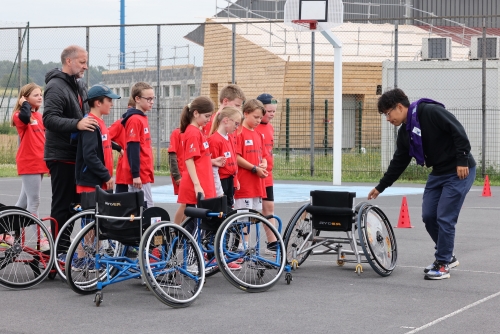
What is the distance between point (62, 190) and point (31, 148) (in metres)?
1.56

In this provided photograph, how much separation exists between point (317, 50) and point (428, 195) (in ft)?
80.2

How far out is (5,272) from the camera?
7953 millimetres

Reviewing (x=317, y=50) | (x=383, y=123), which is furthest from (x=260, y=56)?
(x=383, y=123)

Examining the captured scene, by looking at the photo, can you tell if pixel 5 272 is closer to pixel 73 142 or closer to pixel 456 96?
pixel 73 142

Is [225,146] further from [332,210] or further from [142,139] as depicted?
[332,210]

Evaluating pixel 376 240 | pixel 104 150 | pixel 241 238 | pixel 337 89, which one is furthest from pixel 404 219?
pixel 337 89

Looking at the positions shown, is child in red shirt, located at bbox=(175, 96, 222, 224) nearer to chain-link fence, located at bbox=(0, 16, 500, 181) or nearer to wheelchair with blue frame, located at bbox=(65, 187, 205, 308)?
wheelchair with blue frame, located at bbox=(65, 187, 205, 308)

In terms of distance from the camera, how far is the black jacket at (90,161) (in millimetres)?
7754

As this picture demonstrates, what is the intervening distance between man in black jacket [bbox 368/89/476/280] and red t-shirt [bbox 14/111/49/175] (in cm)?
373

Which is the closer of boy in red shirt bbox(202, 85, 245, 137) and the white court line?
the white court line

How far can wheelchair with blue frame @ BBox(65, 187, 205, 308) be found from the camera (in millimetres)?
6953

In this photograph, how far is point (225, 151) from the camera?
8.55 meters

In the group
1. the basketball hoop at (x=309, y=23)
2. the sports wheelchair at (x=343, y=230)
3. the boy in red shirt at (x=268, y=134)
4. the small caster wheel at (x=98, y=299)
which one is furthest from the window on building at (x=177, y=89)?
the small caster wheel at (x=98, y=299)

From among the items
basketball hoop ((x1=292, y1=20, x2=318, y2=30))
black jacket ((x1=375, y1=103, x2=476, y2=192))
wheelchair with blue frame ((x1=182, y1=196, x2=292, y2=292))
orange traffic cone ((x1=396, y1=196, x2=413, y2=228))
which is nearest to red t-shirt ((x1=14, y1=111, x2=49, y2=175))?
wheelchair with blue frame ((x1=182, y1=196, x2=292, y2=292))
